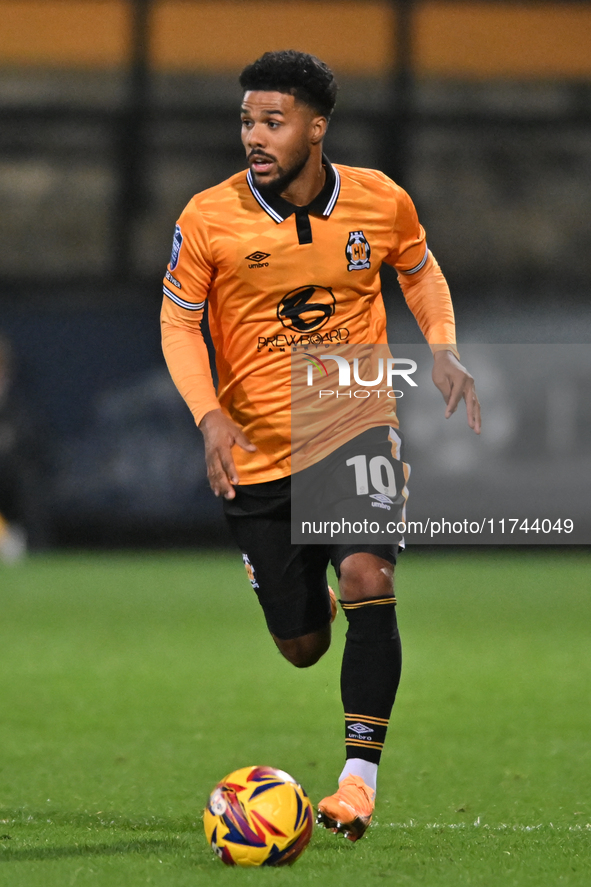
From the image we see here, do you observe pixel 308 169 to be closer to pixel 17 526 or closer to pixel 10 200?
pixel 17 526

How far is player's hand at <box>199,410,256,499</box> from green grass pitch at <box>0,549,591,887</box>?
107 centimetres

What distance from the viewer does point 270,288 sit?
14.6 ft

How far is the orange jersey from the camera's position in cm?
443

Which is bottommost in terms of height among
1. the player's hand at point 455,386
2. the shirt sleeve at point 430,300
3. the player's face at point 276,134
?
the player's hand at point 455,386

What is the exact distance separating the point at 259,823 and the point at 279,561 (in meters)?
1.09

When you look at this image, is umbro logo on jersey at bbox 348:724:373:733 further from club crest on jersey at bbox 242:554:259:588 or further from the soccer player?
club crest on jersey at bbox 242:554:259:588

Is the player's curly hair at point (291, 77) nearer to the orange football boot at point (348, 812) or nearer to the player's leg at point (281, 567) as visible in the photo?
the player's leg at point (281, 567)

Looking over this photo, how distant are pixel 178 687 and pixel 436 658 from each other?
178cm

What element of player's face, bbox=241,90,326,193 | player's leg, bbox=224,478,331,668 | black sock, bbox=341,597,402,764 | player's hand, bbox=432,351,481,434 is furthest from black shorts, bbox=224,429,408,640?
player's face, bbox=241,90,326,193

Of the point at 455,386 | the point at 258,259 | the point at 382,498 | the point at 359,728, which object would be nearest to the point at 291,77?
the point at 258,259

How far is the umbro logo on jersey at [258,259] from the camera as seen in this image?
14.5 ft

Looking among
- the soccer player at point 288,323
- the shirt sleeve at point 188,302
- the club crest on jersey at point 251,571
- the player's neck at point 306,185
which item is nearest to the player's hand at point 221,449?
the soccer player at point 288,323

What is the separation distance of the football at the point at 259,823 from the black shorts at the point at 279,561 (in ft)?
3.00

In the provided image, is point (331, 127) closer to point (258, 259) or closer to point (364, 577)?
point (258, 259)
